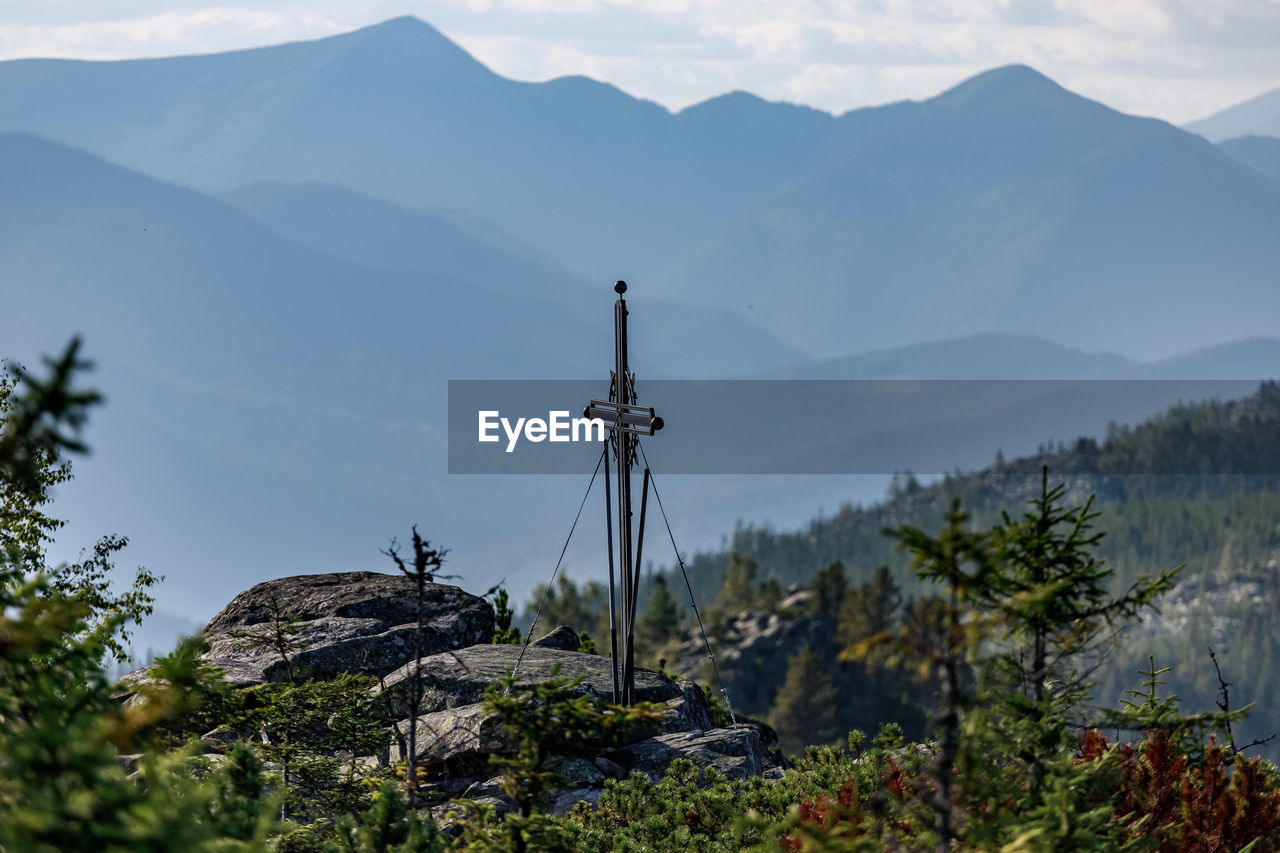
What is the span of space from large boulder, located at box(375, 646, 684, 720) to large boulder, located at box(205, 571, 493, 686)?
777mm

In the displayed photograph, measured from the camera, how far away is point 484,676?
42.5 ft

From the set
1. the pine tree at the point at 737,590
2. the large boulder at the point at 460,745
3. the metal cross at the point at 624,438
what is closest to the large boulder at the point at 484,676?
the large boulder at the point at 460,745

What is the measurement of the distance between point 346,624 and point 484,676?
118 inches

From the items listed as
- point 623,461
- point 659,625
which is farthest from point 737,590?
point 623,461

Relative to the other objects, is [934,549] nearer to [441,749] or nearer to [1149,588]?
[1149,588]

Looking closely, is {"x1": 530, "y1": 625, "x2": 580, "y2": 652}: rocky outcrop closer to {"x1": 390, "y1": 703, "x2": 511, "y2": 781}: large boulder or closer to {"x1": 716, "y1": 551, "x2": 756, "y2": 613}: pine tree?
{"x1": 390, "y1": 703, "x2": 511, "y2": 781}: large boulder

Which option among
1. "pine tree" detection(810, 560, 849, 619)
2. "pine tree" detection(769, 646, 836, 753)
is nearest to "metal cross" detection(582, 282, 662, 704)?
"pine tree" detection(769, 646, 836, 753)

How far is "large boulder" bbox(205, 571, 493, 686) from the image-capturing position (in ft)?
46.5

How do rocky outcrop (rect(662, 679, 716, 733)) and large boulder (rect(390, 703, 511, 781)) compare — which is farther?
rocky outcrop (rect(662, 679, 716, 733))

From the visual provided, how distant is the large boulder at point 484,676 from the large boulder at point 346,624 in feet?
2.55

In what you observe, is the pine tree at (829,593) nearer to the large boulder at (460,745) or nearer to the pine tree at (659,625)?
the pine tree at (659,625)

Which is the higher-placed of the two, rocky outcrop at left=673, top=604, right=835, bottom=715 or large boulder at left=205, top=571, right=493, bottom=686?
large boulder at left=205, top=571, right=493, bottom=686

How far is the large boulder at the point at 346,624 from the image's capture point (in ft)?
46.5

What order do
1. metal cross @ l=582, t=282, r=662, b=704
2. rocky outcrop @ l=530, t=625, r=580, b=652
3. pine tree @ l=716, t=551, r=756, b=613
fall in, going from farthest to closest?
1. pine tree @ l=716, t=551, r=756, b=613
2. rocky outcrop @ l=530, t=625, r=580, b=652
3. metal cross @ l=582, t=282, r=662, b=704
